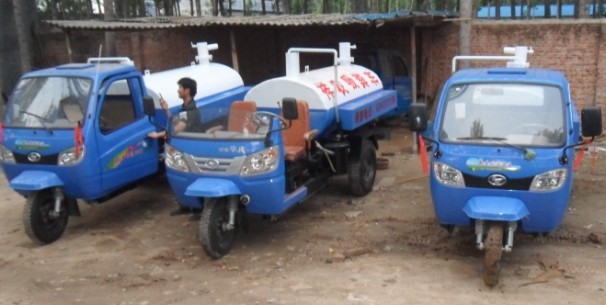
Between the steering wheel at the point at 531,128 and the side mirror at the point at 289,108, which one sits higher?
the side mirror at the point at 289,108

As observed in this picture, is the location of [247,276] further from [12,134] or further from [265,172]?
[12,134]

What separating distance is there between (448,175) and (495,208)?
0.59m

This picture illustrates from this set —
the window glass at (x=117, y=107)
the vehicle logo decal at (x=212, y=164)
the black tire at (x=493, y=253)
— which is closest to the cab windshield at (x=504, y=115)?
the black tire at (x=493, y=253)

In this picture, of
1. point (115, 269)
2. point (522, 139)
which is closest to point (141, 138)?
point (115, 269)

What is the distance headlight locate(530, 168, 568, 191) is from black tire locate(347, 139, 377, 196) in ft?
11.1

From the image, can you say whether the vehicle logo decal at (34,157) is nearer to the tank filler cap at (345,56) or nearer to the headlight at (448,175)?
the headlight at (448,175)

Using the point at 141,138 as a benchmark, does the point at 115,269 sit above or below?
below

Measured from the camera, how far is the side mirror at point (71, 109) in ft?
24.2

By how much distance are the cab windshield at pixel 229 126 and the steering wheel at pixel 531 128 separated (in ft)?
8.28

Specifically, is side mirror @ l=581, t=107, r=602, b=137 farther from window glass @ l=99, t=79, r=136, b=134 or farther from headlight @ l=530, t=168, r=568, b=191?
window glass @ l=99, t=79, r=136, b=134

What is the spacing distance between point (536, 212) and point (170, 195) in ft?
18.2

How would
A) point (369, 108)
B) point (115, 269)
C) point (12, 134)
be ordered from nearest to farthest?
point (115, 269)
point (12, 134)
point (369, 108)

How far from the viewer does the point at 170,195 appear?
31.2 feet

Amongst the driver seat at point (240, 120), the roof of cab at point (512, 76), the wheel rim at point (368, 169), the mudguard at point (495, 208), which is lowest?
the wheel rim at point (368, 169)
